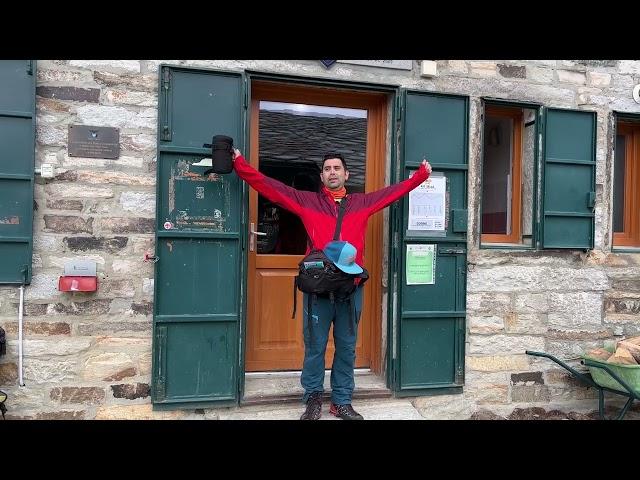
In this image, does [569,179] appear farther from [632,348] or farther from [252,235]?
[252,235]

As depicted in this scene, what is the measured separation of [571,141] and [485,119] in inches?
28.6

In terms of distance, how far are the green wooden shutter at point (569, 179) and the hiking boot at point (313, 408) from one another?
→ 2.26 meters

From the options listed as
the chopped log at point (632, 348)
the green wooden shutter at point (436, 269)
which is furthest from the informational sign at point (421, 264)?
the chopped log at point (632, 348)

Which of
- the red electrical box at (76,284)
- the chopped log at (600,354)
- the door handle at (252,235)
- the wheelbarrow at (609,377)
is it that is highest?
the door handle at (252,235)

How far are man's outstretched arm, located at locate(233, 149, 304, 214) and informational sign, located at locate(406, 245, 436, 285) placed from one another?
1.03 meters

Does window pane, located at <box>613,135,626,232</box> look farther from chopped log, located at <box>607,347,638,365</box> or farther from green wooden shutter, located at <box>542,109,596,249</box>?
chopped log, located at <box>607,347,638,365</box>

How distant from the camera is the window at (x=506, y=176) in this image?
13.8 ft

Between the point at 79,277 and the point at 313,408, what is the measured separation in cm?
180

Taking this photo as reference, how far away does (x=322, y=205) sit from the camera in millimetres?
3332

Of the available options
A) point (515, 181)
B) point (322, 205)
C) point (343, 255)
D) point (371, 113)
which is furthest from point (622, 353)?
point (371, 113)

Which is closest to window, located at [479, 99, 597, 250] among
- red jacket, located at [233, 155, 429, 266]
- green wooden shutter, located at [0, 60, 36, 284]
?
red jacket, located at [233, 155, 429, 266]

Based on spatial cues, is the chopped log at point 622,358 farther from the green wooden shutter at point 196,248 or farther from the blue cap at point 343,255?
the green wooden shutter at point 196,248

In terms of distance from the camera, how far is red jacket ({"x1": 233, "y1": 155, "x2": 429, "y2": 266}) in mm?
3262

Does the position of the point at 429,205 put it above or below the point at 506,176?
below
